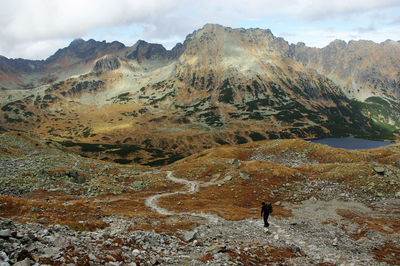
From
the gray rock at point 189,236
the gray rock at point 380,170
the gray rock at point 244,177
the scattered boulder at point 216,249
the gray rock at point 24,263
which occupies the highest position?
the gray rock at point 24,263

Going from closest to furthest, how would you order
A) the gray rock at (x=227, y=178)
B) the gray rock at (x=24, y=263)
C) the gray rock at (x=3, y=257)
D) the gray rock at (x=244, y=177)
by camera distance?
the gray rock at (x=24, y=263)
the gray rock at (x=3, y=257)
the gray rock at (x=244, y=177)
the gray rock at (x=227, y=178)

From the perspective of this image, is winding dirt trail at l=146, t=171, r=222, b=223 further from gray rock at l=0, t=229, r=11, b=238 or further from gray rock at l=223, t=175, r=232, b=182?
gray rock at l=0, t=229, r=11, b=238

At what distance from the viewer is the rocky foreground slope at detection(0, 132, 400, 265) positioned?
1599 centimetres

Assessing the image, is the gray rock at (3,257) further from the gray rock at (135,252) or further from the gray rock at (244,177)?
the gray rock at (244,177)

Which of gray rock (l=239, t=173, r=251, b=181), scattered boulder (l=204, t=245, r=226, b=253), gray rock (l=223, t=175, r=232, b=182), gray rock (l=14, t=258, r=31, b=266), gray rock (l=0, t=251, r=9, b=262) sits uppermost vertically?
gray rock (l=0, t=251, r=9, b=262)

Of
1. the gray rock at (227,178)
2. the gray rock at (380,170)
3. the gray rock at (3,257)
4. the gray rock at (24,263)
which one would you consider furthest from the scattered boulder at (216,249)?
the gray rock at (380,170)

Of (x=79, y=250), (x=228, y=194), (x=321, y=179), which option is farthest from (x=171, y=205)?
(x=321, y=179)

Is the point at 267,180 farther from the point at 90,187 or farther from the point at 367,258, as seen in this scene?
the point at 90,187

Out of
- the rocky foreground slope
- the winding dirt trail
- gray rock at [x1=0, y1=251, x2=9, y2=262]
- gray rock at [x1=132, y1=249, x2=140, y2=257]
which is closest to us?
gray rock at [x1=0, y1=251, x2=9, y2=262]

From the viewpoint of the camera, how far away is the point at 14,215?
2367 centimetres

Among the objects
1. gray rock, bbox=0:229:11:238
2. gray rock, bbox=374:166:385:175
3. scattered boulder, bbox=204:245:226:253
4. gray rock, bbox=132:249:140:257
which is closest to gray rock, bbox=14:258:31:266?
gray rock, bbox=0:229:11:238

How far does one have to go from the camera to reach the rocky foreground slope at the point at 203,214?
16.0 metres

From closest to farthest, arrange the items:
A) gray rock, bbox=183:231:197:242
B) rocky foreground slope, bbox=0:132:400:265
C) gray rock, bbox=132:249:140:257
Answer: gray rock, bbox=132:249:140:257 → rocky foreground slope, bbox=0:132:400:265 → gray rock, bbox=183:231:197:242

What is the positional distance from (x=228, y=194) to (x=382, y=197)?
99.1 feet
